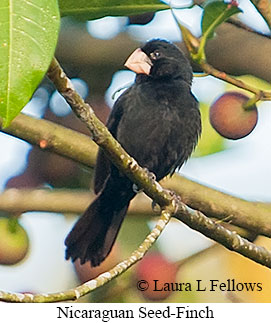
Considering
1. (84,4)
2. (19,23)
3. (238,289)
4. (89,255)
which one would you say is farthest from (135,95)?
(19,23)

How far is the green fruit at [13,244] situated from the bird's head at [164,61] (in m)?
0.79

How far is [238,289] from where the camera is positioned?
2203mm

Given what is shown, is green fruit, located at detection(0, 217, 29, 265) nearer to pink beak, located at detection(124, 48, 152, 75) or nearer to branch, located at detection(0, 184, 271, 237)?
branch, located at detection(0, 184, 271, 237)

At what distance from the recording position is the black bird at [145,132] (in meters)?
2.39

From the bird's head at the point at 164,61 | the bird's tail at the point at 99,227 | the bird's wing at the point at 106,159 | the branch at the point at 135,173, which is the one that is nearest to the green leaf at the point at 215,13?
the branch at the point at 135,173

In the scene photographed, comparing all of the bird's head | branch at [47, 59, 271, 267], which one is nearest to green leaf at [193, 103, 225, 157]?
the bird's head

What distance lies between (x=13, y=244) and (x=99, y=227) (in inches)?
25.5

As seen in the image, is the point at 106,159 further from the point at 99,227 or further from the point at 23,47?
the point at 23,47

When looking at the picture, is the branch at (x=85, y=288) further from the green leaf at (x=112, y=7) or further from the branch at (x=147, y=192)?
the green leaf at (x=112, y=7)

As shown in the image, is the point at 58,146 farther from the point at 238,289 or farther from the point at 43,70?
the point at 43,70

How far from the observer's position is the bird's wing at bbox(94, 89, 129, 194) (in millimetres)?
2166

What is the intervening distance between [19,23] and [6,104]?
0.11 m

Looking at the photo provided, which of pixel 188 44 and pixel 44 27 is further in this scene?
pixel 188 44

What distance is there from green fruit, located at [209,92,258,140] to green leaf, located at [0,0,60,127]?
Result: 3.67ft
